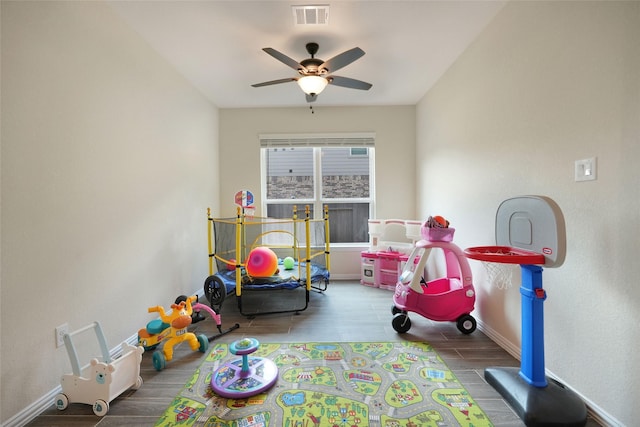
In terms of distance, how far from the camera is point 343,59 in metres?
2.25

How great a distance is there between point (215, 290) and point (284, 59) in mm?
2272

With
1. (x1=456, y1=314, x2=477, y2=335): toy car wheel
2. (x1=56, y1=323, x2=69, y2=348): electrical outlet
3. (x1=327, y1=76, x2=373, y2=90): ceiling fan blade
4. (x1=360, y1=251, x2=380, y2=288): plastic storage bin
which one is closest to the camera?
(x1=56, y1=323, x2=69, y2=348): electrical outlet

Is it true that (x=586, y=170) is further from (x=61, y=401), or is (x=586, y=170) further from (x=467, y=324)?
(x=61, y=401)

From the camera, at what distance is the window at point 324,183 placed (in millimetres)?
4359

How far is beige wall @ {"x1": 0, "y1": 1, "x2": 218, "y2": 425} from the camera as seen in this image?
143 cm

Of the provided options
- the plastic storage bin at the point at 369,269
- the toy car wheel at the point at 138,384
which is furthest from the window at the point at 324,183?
the toy car wheel at the point at 138,384

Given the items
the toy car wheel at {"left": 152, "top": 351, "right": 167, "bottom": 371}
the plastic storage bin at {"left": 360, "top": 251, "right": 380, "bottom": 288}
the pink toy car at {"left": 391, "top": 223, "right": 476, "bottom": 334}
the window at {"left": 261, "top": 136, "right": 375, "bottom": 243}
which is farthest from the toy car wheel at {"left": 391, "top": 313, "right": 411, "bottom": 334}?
the window at {"left": 261, "top": 136, "right": 375, "bottom": 243}

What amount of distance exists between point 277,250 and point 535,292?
326 cm

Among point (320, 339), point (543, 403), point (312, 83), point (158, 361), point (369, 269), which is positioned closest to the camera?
point (543, 403)

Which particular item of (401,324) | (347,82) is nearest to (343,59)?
(347,82)

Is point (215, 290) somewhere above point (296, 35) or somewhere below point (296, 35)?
below

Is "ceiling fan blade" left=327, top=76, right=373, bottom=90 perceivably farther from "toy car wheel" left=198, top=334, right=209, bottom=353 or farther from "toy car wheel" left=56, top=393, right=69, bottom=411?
"toy car wheel" left=56, top=393, right=69, bottom=411

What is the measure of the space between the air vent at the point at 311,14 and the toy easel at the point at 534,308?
189 centimetres

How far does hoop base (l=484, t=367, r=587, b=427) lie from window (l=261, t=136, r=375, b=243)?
2.90m
